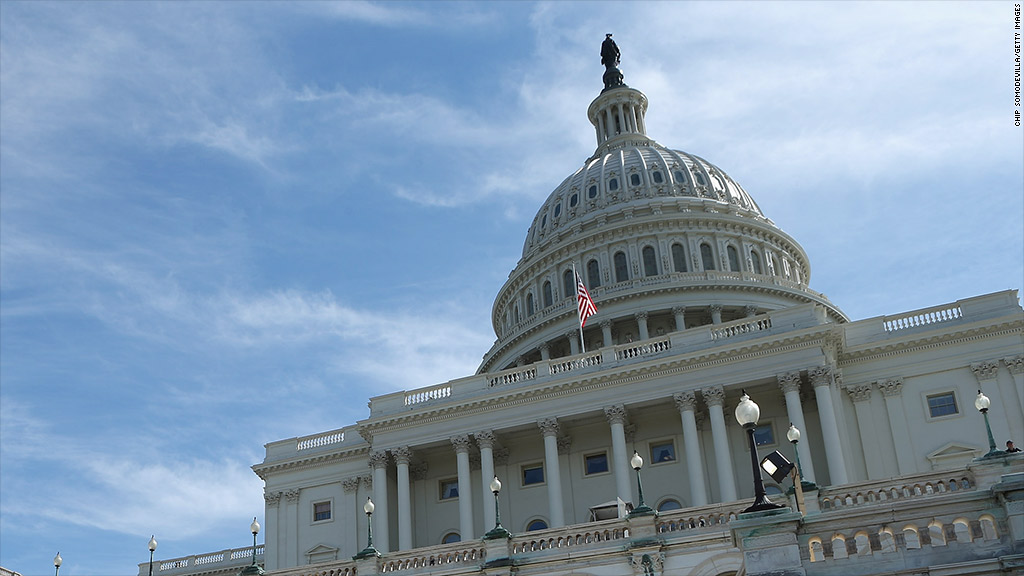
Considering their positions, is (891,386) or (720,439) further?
(891,386)

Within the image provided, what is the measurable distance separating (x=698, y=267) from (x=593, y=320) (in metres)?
10.3

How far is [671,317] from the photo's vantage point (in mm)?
80500

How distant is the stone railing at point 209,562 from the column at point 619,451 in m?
26.7

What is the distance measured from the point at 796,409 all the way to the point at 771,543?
35.4 meters

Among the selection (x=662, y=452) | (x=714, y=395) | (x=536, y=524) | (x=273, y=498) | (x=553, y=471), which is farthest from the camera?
(x=273, y=498)

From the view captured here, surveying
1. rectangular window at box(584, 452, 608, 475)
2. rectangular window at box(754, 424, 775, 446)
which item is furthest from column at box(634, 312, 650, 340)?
rectangular window at box(754, 424, 775, 446)

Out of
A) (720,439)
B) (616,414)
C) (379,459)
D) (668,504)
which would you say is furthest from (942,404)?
(379,459)

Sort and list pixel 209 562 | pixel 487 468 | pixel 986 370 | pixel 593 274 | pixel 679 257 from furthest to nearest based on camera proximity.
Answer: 1. pixel 593 274
2. pixel 679 257
3. pixel 209 562
4. pixel 487 468
5. pixel 986 370

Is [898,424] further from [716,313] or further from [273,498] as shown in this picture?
[273,498]

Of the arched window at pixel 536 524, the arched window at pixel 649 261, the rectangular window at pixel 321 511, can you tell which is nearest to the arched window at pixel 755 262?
the arched window at pixel 649 261

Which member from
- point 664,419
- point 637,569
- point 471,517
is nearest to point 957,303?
point 664,419

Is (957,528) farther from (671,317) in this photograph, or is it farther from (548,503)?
(671,317)

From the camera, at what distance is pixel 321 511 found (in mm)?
63125

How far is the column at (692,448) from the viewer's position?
52281 mm
